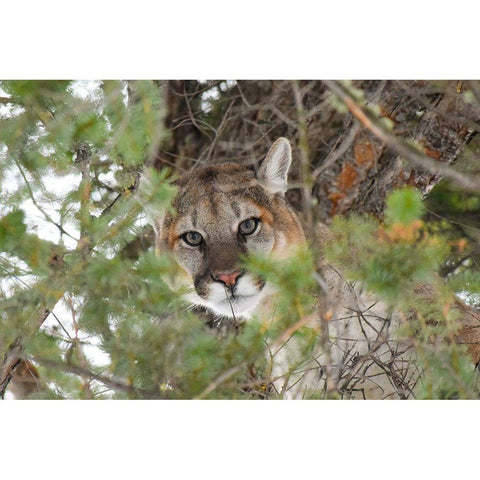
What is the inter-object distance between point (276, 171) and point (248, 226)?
0.34 metres

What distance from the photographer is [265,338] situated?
3.83m

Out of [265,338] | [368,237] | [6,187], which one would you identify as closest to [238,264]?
[265,338]

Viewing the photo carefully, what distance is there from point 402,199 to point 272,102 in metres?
1.12

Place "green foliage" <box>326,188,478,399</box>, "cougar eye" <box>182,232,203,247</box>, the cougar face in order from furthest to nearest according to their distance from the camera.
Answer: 1. "cougar eye" <box>182,232,203,247</box>
2. the cougar face
3. "green foliage" <box>326,188,478,399</box>

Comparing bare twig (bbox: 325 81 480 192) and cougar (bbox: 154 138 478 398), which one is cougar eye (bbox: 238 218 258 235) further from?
bare twig (bbox: 325 81 480 192)

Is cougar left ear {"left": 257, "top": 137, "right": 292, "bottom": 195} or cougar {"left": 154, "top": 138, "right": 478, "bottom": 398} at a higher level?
cougar left ear {"left": 257, "top": 137, "right": 292, "bottom": 195}

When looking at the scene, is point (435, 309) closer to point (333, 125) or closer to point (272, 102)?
point (333, 125)

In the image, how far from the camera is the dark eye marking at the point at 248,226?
4184mm

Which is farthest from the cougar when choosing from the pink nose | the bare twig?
the bare twig

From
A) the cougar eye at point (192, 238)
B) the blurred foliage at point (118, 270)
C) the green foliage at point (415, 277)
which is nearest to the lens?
the green foliage at point (415, 277)

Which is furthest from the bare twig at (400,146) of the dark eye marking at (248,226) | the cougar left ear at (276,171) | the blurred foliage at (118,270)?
the dark eye marking at (248,226)

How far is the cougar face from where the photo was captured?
159 inches

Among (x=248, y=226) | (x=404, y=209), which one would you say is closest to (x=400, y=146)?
(x=404, y=209)

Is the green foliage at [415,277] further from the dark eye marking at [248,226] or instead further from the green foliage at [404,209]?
the dark eye marking at [248,226]
